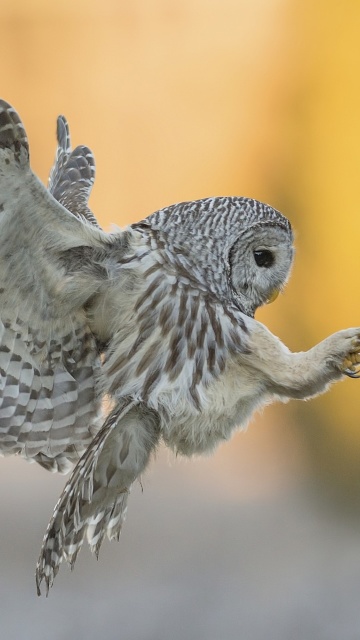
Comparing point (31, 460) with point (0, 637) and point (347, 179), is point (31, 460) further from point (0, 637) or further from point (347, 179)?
point (347, 179)

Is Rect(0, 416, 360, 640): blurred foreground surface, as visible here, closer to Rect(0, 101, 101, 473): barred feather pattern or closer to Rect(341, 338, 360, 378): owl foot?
Rect(0, 101, 101, 473): barred feather pattern

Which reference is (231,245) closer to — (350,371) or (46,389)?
(350,371)

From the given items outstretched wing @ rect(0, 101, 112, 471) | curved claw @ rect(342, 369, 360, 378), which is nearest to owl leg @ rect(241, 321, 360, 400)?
curved claw @ rect(342, 369, 360, 378)

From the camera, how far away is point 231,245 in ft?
10.3

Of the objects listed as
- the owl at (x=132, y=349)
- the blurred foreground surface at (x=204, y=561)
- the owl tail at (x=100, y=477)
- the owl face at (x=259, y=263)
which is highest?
the owl face at (x=259, y=263)

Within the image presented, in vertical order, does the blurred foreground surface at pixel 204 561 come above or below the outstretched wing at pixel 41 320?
below

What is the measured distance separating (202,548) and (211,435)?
410 cm

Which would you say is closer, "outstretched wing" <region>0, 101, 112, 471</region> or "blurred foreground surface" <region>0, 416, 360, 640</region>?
"outstretched wing" <region>0, 101, 112, 471</region>

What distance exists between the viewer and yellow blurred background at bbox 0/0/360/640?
5793 mm

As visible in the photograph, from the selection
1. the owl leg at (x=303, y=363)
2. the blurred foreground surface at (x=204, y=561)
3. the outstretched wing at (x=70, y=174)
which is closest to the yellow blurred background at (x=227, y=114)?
the blurred foreground surface at (x=204, y=561)

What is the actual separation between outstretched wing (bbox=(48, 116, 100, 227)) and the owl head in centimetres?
52

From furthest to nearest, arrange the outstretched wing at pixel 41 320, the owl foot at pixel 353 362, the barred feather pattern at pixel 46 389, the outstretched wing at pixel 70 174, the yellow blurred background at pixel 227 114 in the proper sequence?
the yellow blurred background at pixel 227 114 → the outstretched wing at pixel 70 174 → the barred feather pattern at pixel 46 389 → the owl foot at pixel 353 362 → the outstretched wing at pixel 41 320

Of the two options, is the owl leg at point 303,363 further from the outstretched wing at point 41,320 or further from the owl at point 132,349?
the outstretched wing at point 41,320

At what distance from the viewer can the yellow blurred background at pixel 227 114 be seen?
5.79m
